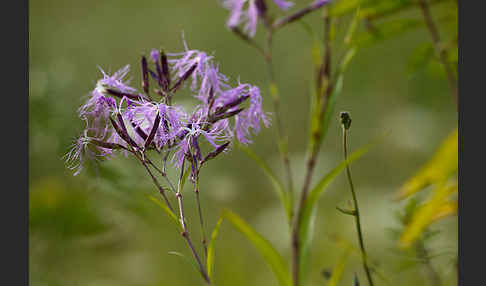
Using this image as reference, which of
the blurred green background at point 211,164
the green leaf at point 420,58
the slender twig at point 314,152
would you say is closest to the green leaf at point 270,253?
the slender twig at point 314,152

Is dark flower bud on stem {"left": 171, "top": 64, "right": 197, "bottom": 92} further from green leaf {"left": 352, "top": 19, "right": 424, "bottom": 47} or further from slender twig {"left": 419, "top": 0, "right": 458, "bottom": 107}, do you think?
slender twig {"left": 419, "top": 0, "right": 458, "bottom": 107}

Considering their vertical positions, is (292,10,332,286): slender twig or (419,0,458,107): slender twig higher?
(419,0,458,107): slender twig

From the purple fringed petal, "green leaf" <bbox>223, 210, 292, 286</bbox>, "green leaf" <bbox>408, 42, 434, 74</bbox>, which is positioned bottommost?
"green leaf" <bbox>223, 210, 292, 286</bbox>

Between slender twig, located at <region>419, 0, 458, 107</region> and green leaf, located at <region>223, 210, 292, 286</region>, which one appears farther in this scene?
slender twig, located at <region>419, 0, 458, 107</region>

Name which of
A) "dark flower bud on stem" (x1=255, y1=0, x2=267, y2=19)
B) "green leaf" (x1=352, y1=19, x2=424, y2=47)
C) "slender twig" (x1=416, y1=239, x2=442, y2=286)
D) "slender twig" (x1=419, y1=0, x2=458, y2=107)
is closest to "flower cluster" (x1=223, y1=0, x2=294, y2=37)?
"dark flower bud on stem" (x1=255, y1=0, x2=267, y2=19)

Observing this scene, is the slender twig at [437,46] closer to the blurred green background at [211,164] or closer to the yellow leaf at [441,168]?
the blurred green background at [211,164]

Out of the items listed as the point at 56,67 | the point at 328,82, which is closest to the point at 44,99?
the point at 56,67

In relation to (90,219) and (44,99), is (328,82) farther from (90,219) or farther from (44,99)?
(44,99)
